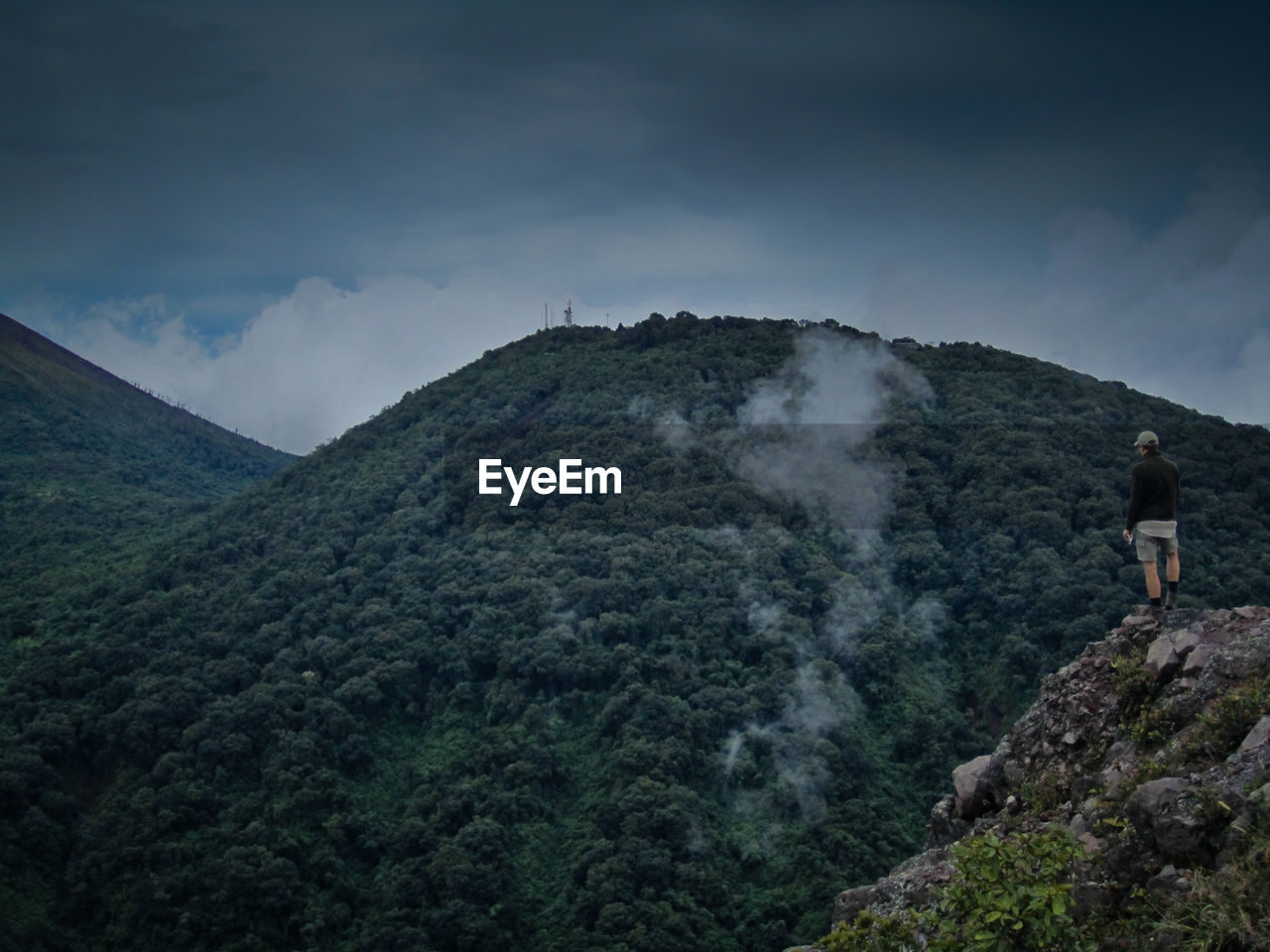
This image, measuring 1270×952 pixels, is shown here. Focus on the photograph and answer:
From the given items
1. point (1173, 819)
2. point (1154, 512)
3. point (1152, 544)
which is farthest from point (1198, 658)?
point (1173, 819)

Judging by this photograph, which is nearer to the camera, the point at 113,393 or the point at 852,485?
the point at 852,485

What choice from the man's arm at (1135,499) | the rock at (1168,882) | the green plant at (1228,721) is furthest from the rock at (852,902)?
the man's arm at (1135,499)

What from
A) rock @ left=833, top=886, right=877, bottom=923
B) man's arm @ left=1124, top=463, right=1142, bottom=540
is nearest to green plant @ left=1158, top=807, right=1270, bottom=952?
rock @ left=833, top=886, right=877, bottom=923

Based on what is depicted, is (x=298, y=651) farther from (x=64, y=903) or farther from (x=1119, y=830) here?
(x=1119, y=830)

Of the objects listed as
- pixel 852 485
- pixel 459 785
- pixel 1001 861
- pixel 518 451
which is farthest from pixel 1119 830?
pixel 518 451

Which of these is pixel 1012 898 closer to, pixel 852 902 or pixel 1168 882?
pixel 1168 882

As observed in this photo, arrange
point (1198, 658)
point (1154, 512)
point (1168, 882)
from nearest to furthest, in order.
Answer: point (1168, 882)
point (1198, 658)
point (1154, 512)
